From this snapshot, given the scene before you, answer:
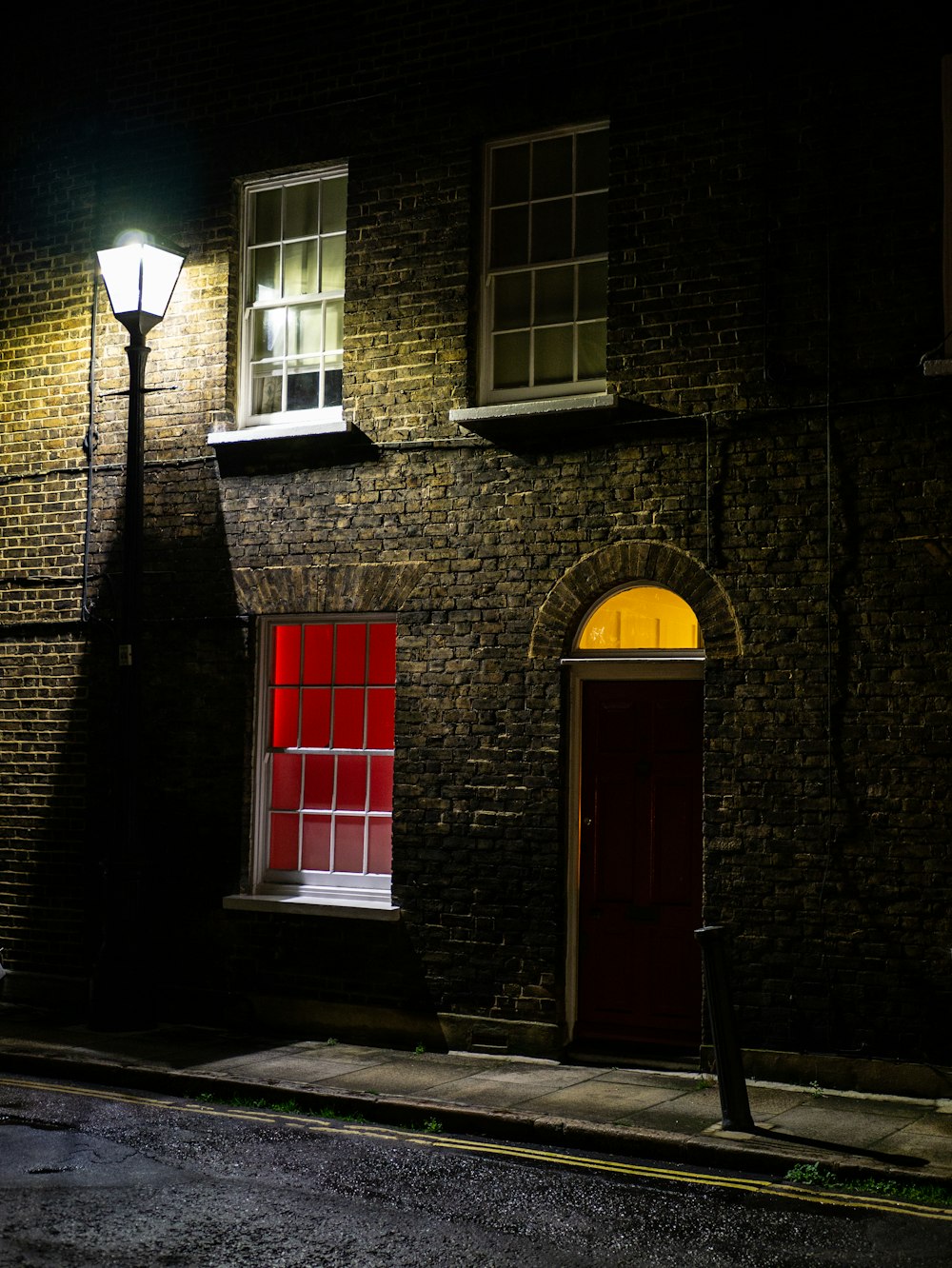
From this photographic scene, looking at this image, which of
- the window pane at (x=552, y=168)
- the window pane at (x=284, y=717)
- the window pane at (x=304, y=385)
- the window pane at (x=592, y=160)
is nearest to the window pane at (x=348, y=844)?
the window pane at (x=284, y=717)

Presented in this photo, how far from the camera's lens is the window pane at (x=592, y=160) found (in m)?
9.76

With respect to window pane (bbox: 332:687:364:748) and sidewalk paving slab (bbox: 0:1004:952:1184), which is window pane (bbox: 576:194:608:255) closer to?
window pane (bbox: 332:687:364:748)

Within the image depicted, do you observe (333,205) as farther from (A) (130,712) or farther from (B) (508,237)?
(A) (130,712)

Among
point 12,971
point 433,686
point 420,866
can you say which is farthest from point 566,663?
point 12,971

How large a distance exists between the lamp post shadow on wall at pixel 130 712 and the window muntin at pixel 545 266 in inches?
91.1

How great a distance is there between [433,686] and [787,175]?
13.4ft

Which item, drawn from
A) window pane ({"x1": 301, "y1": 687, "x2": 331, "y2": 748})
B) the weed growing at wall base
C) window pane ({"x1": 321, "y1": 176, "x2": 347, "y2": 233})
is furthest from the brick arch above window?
the weed growing at wall base

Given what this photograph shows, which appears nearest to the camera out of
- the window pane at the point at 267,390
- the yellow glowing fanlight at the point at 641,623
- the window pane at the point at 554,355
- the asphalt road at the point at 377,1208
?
the asphalt road at the point at 377,1208

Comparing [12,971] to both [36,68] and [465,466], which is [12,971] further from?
[36,68]

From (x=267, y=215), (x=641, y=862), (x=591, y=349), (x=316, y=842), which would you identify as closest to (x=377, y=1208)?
(x=641, y=862)

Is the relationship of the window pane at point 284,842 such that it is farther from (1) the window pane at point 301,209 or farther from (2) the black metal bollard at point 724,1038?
(1) the window pane at point 301,209

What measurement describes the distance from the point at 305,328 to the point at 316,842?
12.7ft

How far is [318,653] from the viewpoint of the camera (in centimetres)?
1055

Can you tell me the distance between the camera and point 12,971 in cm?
1116
